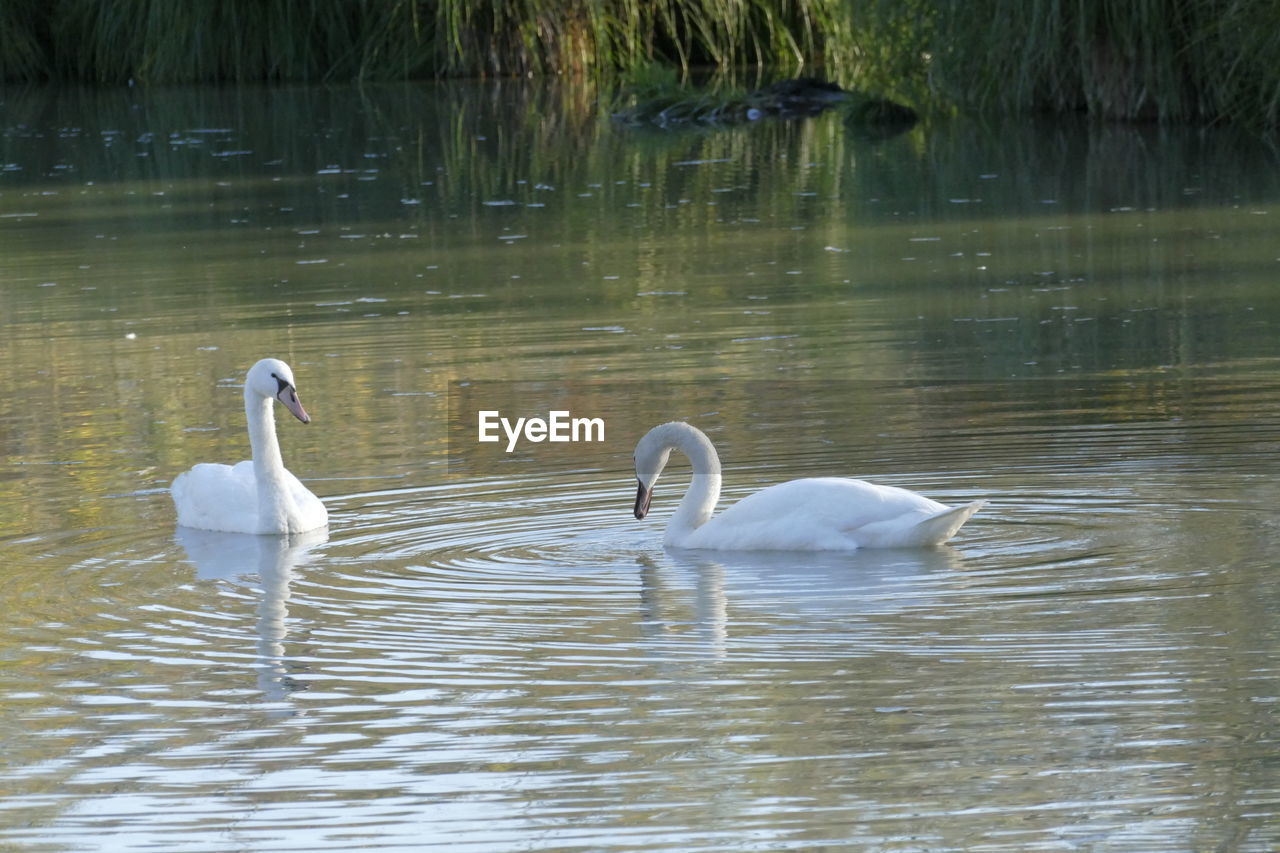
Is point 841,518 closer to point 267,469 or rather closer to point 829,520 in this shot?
point 829,520

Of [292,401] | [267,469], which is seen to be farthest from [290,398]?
[267,469]

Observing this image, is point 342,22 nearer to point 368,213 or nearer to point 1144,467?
point 368,213

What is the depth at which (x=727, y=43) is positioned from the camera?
34.0m

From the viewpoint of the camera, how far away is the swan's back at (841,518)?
25.4ft

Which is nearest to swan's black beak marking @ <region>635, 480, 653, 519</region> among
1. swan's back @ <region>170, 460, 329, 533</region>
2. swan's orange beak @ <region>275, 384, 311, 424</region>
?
swan's back @ <region>170, 460, 329, 533</region>

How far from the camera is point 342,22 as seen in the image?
3509 centimetres

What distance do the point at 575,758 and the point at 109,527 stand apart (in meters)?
3.55

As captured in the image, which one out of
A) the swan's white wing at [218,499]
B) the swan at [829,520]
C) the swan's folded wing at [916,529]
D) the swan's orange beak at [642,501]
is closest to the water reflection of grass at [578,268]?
the swan's white wing at [218,499]

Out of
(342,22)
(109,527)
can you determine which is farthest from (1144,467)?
(342,22)

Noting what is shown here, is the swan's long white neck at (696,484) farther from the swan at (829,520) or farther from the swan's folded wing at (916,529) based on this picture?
the swan's folded wing at (916,529)

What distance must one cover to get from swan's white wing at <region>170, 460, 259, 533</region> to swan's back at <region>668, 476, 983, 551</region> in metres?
2.02

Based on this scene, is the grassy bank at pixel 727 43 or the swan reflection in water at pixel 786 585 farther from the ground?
the grassy bank at pixel 727 43

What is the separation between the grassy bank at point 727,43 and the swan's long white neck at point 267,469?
43.7ft

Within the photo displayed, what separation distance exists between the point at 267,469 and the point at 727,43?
26.1 metres
